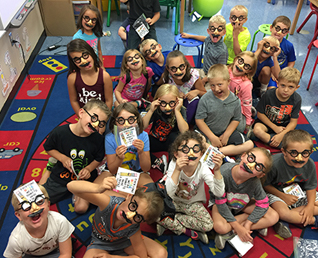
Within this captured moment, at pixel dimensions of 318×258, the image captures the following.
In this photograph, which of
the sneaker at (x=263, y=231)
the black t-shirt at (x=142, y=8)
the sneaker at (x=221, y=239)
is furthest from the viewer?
the black t-shirt at (x=142, y=8)

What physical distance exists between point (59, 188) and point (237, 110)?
1.86 m

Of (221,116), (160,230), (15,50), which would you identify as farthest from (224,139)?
(15,50)

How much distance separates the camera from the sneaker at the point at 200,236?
7.63 ft

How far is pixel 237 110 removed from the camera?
295cm

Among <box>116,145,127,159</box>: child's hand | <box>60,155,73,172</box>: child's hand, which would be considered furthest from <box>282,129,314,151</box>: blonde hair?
<box>60,155,73,172</box>: child's hand

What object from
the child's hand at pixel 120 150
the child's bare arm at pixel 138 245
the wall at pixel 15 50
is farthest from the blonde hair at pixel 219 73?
the wall at pixel 15 50

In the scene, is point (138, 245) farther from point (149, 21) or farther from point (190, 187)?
point (149, 21)

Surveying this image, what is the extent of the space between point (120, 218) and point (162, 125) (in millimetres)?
1282

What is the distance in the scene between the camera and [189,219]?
2377 millimetres

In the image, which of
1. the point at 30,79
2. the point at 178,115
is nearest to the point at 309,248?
the point at 178,115

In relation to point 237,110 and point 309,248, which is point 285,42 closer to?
point 237,110

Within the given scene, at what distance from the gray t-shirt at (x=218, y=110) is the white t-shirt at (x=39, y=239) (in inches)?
66.6

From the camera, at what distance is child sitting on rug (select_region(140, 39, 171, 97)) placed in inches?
132

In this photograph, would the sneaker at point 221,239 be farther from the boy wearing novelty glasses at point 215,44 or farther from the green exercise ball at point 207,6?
the green exercise ball at point 207,6
